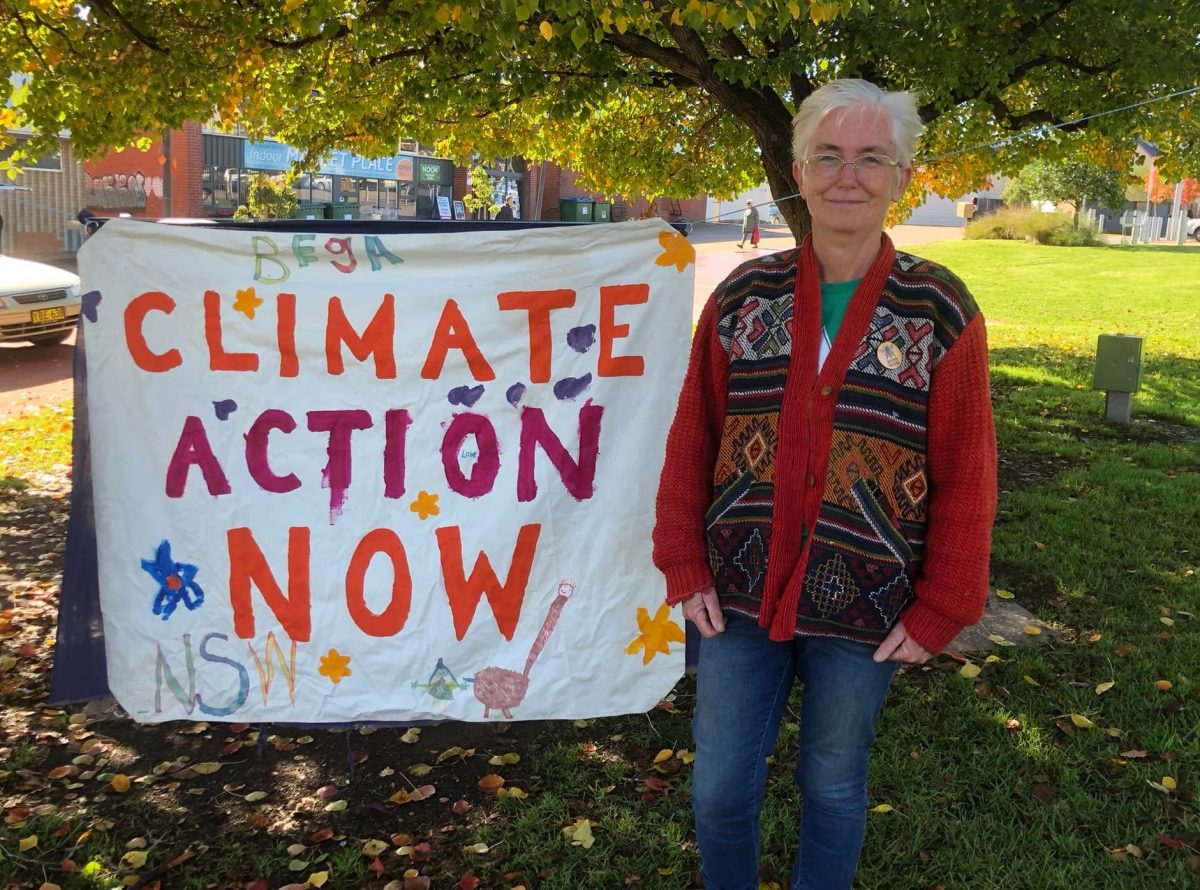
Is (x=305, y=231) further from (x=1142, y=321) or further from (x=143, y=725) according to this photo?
(x=1142, y=321)

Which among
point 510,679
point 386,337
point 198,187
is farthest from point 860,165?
point 198,187

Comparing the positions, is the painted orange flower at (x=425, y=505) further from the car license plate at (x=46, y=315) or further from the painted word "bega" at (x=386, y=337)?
the car license plate at (x=46, y=315)

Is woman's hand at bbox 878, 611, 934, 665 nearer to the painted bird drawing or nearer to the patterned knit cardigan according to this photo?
the patterned knit cardigan

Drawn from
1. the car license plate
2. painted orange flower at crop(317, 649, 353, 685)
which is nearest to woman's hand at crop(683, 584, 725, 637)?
painted orange flower at crop(317, 649, 353, 685)

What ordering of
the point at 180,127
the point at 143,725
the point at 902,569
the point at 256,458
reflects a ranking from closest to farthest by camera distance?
1. the point at 902,569
2. the point at 256,458
3. the point at 143,725
4. the point at 180,127

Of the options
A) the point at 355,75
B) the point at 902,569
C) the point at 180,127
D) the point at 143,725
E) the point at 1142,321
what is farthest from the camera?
the point at 1142,321

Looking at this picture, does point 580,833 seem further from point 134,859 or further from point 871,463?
point 871,463

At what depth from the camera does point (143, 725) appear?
3.54 m

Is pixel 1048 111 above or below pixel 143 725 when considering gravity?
above

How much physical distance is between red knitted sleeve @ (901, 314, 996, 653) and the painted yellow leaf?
222 centimetres

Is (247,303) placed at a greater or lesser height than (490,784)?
greater

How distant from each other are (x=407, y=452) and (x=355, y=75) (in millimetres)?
4492

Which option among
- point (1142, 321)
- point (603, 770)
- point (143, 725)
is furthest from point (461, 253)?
point (1142, 321)

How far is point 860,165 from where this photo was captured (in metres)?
1.98
